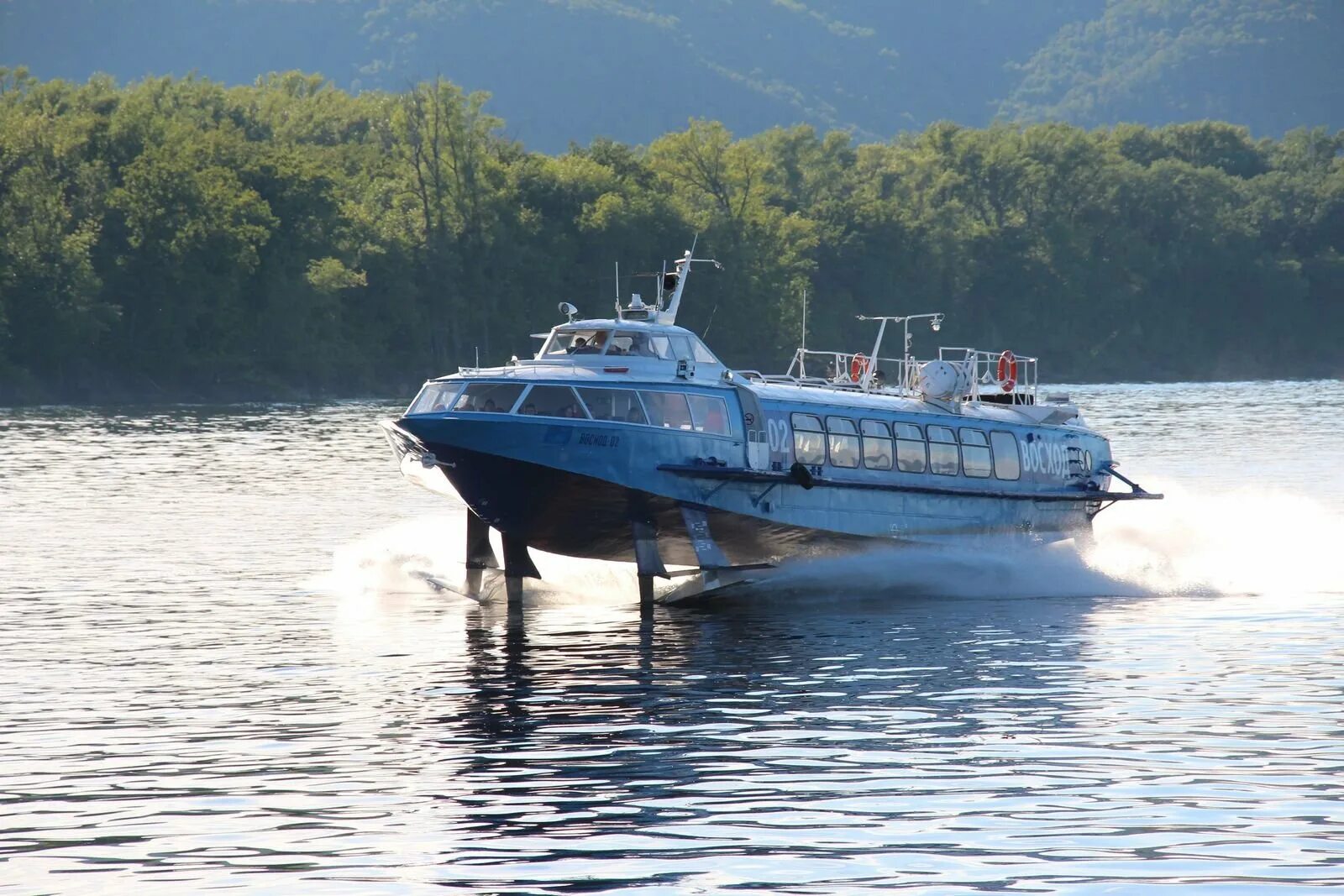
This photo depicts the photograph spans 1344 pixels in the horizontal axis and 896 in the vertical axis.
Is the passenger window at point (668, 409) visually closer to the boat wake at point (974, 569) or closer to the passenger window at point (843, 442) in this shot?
the passenger window at point (843, 442)

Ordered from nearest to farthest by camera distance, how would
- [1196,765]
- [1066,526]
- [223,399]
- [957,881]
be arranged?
[957,881] < [1196,765] < [1066,526] < [223,399]

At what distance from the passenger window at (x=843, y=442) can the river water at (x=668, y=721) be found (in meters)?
1.84

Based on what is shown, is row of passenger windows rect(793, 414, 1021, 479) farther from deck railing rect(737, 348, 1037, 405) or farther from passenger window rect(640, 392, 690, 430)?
passenger window rect(640, 392, 690, 430)

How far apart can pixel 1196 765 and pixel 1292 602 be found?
14049mm

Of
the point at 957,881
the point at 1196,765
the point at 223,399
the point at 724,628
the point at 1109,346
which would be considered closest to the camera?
the point at 957,881

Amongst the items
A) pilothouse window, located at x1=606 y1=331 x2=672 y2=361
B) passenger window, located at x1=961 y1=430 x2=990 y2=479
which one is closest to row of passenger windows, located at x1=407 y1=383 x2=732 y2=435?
pilothouse window, located at x1=606 y1=331 x2=672 y2=361

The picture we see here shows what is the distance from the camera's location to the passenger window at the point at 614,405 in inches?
1183

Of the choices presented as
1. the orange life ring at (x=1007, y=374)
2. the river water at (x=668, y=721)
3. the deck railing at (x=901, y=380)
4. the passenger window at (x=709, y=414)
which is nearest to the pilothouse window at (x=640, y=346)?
the passenger window at (x=709, y=414)

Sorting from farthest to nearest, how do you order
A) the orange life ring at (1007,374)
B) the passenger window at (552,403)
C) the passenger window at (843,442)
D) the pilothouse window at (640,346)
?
the orange life ring at (1007,374) → the passenger window at (843,442) → the pilothouse window at (640,346) → the passenger window at (552,403)

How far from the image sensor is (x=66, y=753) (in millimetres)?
20062

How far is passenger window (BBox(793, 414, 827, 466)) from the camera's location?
32.8m

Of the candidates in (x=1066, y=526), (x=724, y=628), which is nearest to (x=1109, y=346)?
(x=1066, y=526)

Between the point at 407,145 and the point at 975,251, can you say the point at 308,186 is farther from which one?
the point at 975,251

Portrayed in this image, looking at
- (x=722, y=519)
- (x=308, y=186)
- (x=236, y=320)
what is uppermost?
(x=308, y=186)
